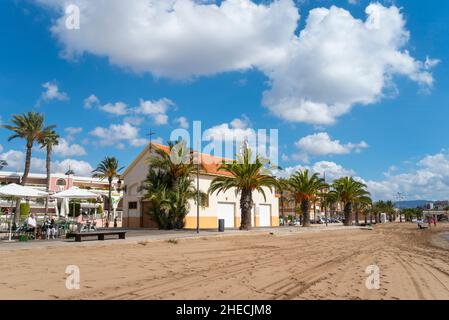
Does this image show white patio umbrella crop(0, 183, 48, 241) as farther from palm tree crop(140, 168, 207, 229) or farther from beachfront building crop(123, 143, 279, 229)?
beachfront building crop(123, 143, 279, 229)

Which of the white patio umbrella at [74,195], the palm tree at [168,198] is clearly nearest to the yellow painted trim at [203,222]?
the palm tree at [168,198]

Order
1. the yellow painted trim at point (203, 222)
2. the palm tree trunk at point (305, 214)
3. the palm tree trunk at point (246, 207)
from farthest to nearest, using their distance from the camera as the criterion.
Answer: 1. the palm tree trunk at point (305, 214)
2. the yellow painted trim at point (203, 222)
3. the palm tree trunk at point (246, 207)

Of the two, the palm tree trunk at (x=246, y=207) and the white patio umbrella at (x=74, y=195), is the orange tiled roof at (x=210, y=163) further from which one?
the white patio umbrella at (x=74, y=195)

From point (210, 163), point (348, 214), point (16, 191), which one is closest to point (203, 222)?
point (210, 163)

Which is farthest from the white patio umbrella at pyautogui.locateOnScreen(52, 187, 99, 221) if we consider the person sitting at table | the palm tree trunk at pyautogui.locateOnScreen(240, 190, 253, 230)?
the palm tree trunk at pyautogui.locateOnScreen(240, 190, 253, 230)

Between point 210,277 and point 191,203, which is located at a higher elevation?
point 191,203

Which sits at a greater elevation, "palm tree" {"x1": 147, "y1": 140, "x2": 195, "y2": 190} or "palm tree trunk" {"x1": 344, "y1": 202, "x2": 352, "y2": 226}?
"palm tree" {"x1": 147, "y1": 140, "x2": 195, "y2": 190}

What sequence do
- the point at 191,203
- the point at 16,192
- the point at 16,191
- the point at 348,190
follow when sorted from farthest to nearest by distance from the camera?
the point at 348,190 < the point at 191,203 < the point at 16,191 < the point at 16,192

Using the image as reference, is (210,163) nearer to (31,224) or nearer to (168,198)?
(168,198)

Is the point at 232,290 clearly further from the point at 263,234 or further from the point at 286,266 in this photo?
the point at 263,234

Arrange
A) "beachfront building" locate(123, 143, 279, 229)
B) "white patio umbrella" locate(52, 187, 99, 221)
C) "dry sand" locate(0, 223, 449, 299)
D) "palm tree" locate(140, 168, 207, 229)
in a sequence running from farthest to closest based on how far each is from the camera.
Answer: "beachfront building" locate(123, 143, 279, 229) → "palm tree" locate(140, 168, 207, 229) → "white patio umbrella" locate(52, 187, 99, 221) → "dry sand" locate(0, 223, 449, 299)

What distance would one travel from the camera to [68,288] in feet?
26.2

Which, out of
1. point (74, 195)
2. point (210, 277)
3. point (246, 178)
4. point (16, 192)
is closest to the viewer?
point (210, 277)

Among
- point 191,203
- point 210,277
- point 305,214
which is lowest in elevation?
point 210,277
